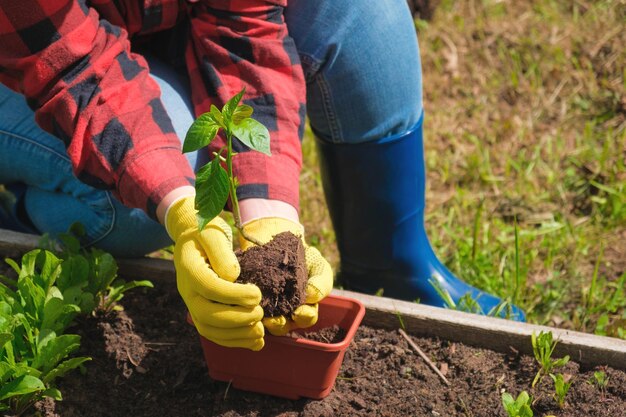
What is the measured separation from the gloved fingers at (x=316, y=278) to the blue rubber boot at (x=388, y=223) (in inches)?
19.5

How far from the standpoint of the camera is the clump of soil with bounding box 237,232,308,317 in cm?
136

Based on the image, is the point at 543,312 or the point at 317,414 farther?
the point at 543,312

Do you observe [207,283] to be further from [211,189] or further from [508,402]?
[508,402]

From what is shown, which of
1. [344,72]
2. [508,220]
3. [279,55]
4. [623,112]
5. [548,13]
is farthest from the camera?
[548,13]

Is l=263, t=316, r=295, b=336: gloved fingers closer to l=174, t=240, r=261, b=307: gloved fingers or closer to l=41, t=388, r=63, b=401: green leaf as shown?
l=174, t=240, r=261, b=307: gloved fingers

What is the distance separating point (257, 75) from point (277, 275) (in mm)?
471

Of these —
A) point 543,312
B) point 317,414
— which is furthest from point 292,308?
point 543,312

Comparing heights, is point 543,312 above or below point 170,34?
below

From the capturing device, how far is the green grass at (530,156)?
2197 mm

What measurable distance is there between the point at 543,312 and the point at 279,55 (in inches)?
39.6

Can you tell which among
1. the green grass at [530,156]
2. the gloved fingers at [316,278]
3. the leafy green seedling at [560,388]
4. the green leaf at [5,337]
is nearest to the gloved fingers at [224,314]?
the gloved fingers at [316,278]

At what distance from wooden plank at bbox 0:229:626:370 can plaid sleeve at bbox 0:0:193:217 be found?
1.24 ft

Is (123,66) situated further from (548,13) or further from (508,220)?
(548,13)

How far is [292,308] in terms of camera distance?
4.53 feet
